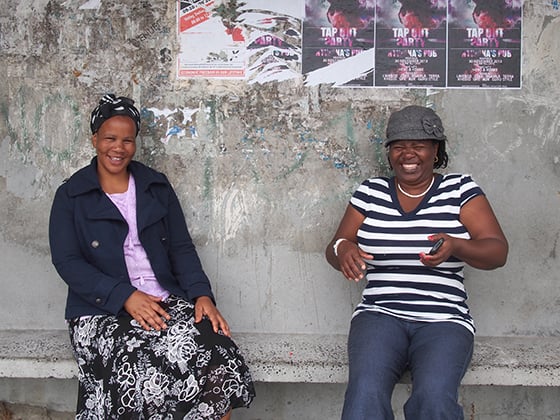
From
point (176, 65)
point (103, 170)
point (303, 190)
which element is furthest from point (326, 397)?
point (176, 65)

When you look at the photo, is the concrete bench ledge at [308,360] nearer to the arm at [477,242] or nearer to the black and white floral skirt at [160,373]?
the black and white floral skirt at [160,373]

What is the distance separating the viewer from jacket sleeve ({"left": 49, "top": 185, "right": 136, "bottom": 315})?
3377 mm

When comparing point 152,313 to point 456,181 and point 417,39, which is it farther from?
point 417,39

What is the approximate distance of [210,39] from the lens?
4098mm

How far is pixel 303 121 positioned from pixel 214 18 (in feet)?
2.39

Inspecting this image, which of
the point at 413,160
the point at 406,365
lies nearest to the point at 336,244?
the point at 413,160

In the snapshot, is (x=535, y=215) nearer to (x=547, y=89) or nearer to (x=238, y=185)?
(x=547, y=89)

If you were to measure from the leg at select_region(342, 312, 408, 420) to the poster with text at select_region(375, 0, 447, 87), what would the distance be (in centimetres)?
137

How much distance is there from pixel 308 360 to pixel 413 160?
1066mm

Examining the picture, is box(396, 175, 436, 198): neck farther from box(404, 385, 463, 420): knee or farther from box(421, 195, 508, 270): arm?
box(404, 385, 463, 420): knee

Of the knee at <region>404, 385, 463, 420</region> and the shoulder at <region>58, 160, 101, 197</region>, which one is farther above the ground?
the shoulder at <region>58, 160, 101, 197</region>

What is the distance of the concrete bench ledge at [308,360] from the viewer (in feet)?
11.6

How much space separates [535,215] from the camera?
4.09m

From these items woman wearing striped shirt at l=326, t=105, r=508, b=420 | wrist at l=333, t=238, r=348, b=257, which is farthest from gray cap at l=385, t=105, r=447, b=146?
wrist at l=333, t=238, r=348, b=257
